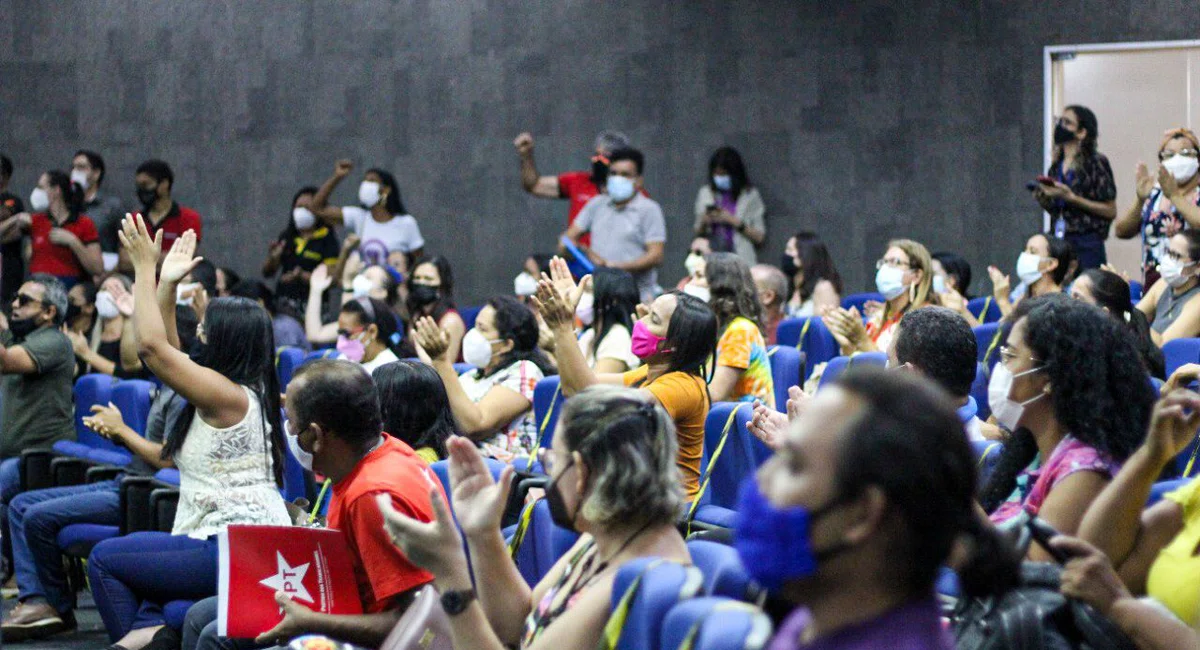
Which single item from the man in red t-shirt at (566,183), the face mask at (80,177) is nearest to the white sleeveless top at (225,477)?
the man in red t-shirt at (566,183)

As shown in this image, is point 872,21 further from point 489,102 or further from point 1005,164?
point 489,102

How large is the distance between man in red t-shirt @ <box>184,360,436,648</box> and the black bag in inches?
49.7

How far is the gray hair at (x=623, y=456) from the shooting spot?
7.62 ft

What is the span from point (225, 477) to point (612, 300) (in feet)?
7.71

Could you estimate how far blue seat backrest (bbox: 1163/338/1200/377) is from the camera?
4.77m

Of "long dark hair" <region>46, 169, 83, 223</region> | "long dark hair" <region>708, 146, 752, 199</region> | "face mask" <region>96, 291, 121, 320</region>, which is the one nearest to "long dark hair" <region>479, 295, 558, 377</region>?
"face mask" <region>96, 291, 121, 320</region>

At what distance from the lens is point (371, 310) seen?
20.3 feet

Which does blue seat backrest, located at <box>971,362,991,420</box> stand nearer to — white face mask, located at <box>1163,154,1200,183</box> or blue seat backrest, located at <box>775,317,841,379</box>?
blue seat backrest, located at <box>775,317,841,379</box>

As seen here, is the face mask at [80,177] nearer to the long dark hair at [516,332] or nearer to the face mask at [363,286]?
the face mask at [363,286]

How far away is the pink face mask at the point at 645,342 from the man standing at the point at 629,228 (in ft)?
12.9

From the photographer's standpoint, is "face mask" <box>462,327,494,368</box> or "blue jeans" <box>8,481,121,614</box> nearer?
"blue jeans" <box>8,481,121,614</box>

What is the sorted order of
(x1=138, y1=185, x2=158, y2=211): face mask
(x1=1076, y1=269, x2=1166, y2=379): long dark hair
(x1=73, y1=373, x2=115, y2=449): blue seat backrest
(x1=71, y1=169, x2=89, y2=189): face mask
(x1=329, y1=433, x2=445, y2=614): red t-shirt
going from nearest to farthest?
(x1=329, y1=433, x2=445, y2=614): red t-shirt, (x1=1076, y1=269, x2=1166, y2=379): long dark hair, (x1=73, y1=373, x2=115, y2=449): blue seat backrest, (x1=138, y1=185, x2=158, y2=211): face mask, (x1=71, y1=169, x2=89, y2=189): face mask

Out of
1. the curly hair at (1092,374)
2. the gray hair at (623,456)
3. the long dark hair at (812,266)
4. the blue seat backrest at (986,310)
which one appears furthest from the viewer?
the long dark hair at (812,266)

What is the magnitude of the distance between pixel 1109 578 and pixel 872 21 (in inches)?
308
